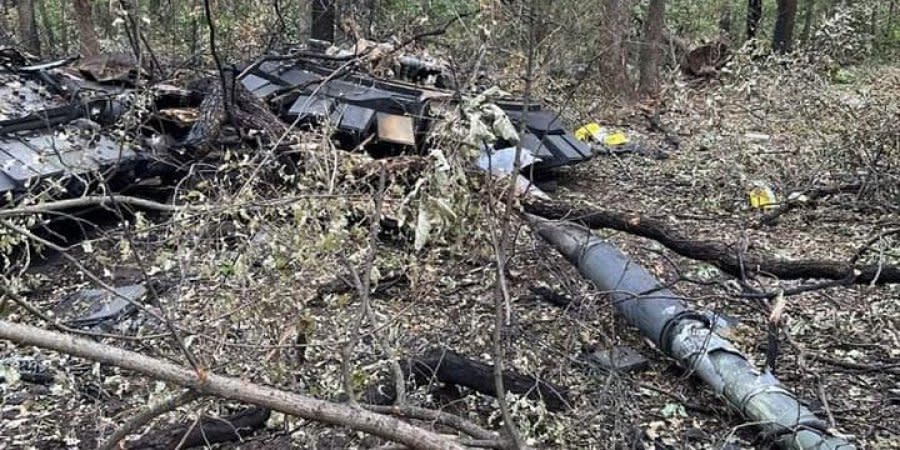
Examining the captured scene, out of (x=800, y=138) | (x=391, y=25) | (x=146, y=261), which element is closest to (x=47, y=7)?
(x=391, y=25)

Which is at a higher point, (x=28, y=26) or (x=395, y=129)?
(x=395, y=129)

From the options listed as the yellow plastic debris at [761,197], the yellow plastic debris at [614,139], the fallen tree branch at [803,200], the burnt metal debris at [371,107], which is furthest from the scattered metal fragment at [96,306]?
the yellow plastic debris at [614,139]

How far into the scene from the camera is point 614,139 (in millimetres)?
8367

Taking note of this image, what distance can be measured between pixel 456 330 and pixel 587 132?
4491mm

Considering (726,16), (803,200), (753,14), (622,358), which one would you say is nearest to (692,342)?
(622,358)

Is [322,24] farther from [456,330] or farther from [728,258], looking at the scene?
[728,258]

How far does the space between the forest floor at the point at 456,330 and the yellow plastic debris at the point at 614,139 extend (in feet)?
8.74

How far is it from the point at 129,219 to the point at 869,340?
527 centimetres

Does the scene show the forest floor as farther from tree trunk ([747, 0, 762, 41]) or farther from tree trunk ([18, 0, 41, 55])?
tree trunk ([747, 0, 762, 41])

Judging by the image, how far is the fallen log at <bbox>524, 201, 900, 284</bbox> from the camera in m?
3.54

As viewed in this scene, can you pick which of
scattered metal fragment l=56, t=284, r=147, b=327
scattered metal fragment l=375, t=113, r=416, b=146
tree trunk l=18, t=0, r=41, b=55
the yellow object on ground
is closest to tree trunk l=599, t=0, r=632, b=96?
the yellow object on ground

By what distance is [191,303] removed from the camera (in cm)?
445

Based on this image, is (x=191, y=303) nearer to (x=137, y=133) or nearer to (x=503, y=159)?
(x=137, y=133)

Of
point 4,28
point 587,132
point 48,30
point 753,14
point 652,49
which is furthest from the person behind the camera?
point 48,30
